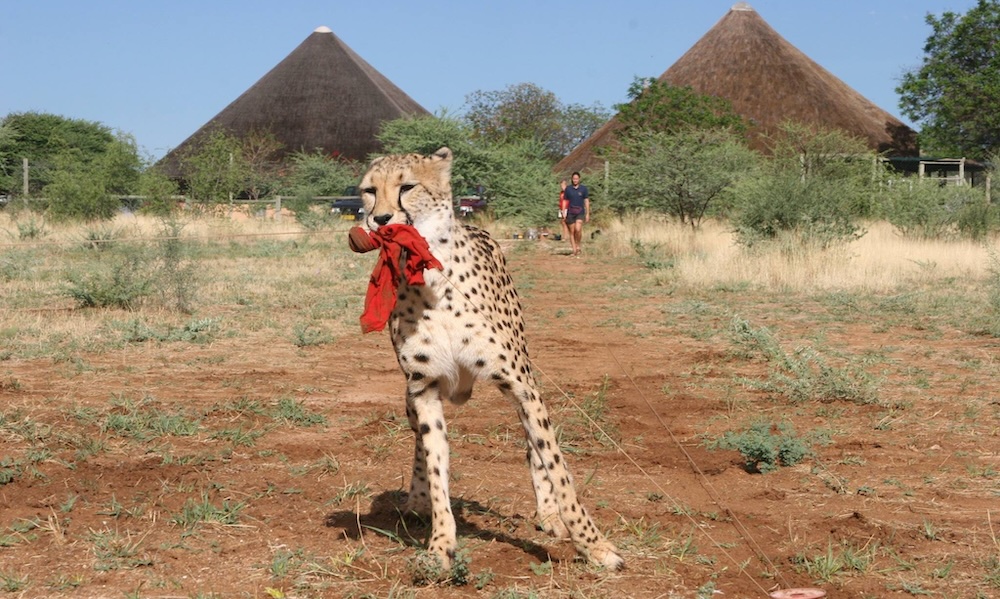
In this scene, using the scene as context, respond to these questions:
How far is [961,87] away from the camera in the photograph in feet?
128

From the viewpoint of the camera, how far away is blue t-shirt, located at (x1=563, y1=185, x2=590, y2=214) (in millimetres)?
19859

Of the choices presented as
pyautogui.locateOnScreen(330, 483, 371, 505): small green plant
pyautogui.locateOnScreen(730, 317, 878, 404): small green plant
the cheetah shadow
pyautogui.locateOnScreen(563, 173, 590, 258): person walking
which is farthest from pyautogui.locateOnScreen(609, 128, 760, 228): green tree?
the cheetah shadow

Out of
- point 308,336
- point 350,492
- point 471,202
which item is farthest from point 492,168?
point 350,492

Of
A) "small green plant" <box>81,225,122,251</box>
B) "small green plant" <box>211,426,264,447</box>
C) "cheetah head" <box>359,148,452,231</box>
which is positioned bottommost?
"small green plant" <box>211,426,264,447</box>

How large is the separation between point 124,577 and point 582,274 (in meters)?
13.5

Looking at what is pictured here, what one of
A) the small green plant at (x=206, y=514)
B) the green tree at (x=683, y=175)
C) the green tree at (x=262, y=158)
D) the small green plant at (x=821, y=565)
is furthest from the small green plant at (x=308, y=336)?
the green tree at (x=262, y=158)

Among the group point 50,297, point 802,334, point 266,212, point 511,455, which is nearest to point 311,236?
point 266,212

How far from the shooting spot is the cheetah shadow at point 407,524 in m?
4.31

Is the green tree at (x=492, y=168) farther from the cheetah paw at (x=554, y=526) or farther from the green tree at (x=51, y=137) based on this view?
the cheetah paw at (x=554, y=526)

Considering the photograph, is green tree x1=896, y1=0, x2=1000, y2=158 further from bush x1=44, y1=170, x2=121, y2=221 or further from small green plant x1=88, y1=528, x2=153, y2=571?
small green plant x1=88, y1=528, x2=153, y2=571

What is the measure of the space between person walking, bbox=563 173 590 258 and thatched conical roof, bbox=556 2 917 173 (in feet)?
59.1

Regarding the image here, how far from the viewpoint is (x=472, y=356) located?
396 centimetres

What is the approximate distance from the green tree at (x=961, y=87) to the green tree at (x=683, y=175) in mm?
18186

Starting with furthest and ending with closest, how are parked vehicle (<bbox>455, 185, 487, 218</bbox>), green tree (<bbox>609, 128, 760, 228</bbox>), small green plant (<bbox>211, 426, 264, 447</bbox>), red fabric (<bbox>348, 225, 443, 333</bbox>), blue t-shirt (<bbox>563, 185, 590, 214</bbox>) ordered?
parked vehicle (<bbox>455, 185, 487, 218</bbox>), green tree (<bbox>609, 128, 760, 228</bbox>), blue t-shirt (<bbox>563, 185, 590, 214</bbox>), small green plant (<bbox>211, 426, 264, 447</bbox>), red fabric (<bbox>348, 225, 443, 333</bbox>)
